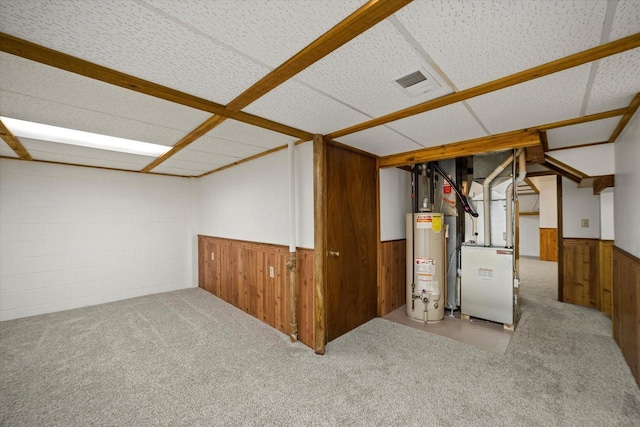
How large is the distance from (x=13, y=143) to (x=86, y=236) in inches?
66.6

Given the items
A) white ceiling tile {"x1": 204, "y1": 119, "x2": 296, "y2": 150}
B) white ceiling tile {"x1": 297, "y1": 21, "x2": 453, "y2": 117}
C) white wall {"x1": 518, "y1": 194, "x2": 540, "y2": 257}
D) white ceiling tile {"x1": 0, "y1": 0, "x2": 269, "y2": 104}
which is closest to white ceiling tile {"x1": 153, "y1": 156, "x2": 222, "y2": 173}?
white ceiling tile {"x1": 204, "y1": 119, "x2": 296, "y2": 150}

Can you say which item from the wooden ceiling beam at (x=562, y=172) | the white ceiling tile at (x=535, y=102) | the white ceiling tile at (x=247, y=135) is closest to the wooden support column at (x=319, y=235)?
the white ceiling tile at (x=247, y=135)

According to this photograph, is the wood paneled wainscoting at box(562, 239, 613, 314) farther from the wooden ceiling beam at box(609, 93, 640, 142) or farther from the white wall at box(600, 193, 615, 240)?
the wooden ceiling beam at box(609, 93, 640, 142)

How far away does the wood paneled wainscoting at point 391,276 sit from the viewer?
3385 mm

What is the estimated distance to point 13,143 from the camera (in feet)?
9.02

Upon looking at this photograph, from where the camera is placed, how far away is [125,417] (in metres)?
1.71

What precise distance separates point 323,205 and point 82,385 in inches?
96.5

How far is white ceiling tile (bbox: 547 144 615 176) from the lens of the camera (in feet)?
9.14

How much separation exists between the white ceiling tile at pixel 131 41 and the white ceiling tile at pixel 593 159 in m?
3.62

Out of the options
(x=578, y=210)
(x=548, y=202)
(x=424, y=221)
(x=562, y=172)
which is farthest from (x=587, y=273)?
(x=548, y=202)

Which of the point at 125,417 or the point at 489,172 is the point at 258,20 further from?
the point at 489,172

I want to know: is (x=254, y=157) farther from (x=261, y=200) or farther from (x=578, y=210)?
(x=578, y=210)

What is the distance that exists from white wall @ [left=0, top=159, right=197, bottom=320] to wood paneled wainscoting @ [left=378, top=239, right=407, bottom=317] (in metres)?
3.69

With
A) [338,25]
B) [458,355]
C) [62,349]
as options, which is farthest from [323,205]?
[62,349]
